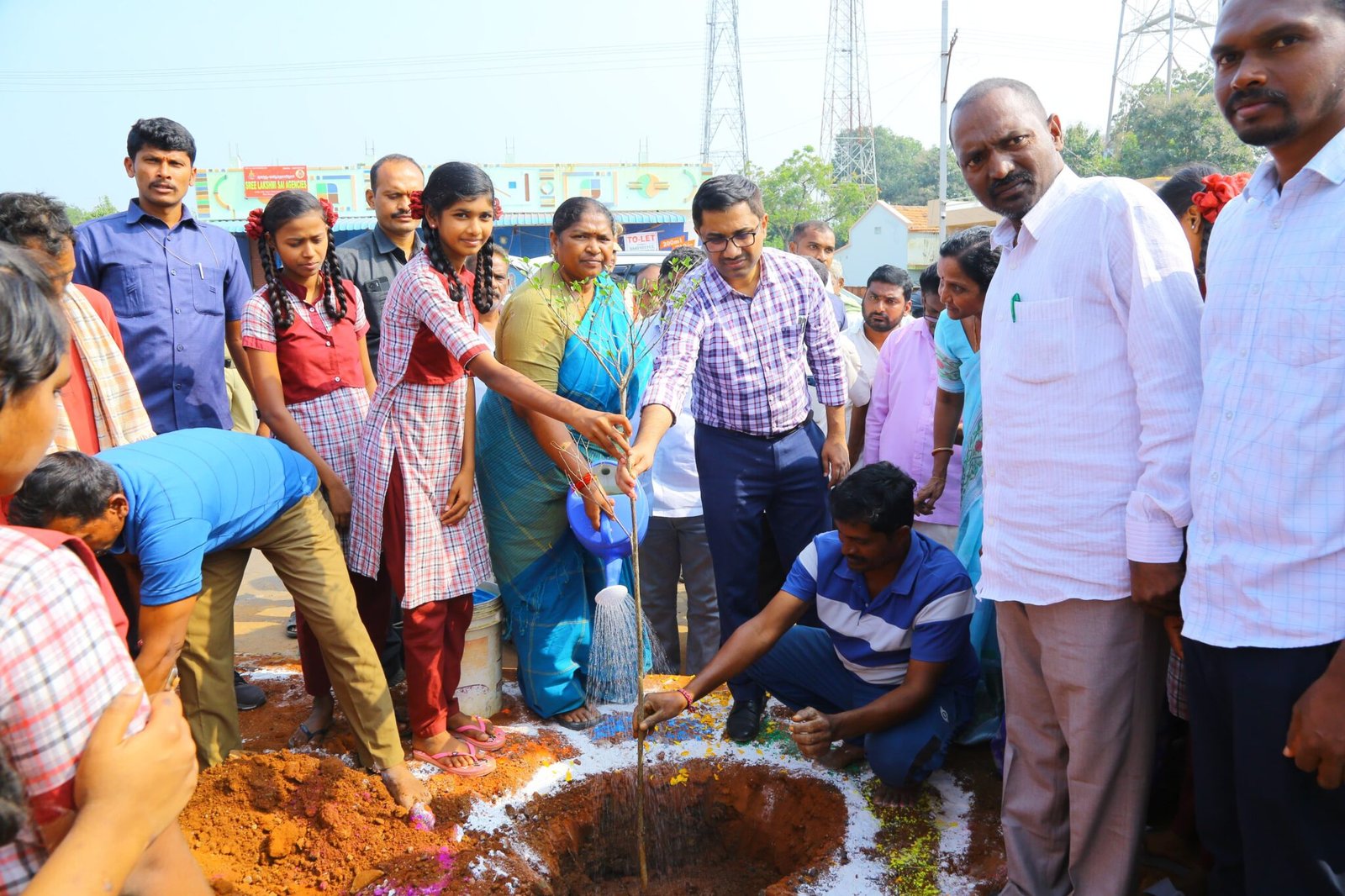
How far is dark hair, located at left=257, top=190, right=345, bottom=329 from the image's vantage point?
Answer: 3.66 meters

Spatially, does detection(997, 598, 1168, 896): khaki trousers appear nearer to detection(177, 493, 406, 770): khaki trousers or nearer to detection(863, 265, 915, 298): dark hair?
detection(177, 493, 406, 770): khaki trousers

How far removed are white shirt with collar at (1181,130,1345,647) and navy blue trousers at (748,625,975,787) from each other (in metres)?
1.45

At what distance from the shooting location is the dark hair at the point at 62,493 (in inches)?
99.5

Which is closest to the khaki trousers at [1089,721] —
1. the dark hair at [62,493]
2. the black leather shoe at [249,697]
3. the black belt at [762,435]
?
the black belt at [762,435]

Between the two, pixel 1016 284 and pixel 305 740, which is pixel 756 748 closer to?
pixel 305 740

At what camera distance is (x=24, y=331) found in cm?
126

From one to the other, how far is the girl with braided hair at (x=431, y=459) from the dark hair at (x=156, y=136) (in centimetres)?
143

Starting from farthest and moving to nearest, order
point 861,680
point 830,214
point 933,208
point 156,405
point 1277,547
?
point 830,214, point 933,208, point 156,405, point 861,680, point 1277,547

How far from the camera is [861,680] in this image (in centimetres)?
359

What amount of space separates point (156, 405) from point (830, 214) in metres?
38.1

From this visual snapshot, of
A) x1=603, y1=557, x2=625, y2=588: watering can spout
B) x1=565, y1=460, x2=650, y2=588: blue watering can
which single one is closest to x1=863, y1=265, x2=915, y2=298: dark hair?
x1=565, y1=460, x2=650, y2=588: blue watering can

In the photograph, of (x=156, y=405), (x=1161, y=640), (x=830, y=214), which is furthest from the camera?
(x=830, y=214)

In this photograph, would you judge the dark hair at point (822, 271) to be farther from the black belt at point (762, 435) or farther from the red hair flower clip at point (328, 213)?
the red hair flower clip at point (328, 213)

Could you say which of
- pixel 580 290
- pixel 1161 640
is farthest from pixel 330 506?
pixel 1161 640
